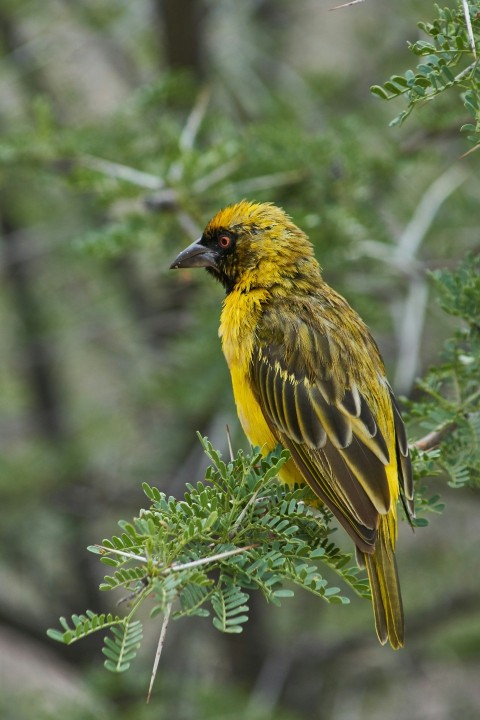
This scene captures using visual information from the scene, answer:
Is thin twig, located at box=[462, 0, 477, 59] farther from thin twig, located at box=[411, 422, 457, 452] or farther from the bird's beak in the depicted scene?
the bird's beak

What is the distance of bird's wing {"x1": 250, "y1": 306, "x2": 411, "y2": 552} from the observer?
3242 millimetres

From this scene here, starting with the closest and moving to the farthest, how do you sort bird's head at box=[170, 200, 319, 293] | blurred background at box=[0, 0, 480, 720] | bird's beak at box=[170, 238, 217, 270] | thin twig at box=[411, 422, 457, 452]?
1. thin twig at box=[411, 422, 457, 452]
2. bird's head at box=[170, 200, 319, 293]
3. bird's beak at box=[170, 238, 217, 270]
4. blurred background at box=[0, 0, 480, 720]

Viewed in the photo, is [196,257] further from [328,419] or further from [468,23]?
[468,23]

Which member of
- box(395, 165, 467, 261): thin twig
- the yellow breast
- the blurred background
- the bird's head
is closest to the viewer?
the yellow breast

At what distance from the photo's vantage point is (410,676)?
22.5 ft

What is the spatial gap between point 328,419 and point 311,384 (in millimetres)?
189

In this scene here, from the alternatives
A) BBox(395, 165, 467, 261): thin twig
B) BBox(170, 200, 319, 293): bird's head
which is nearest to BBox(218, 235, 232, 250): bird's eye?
BBox(170, 200, 319, 293): bird's head

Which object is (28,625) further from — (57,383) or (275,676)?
(57,383)

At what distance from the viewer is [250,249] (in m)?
4.16

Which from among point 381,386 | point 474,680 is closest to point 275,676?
point 474,680

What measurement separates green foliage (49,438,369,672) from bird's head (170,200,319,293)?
143 centimetres

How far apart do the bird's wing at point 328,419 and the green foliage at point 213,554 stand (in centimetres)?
44

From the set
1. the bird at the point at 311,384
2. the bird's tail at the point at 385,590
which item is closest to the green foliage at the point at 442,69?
the bird at the point at 311,384

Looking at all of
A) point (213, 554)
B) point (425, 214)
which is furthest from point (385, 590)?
point (425, 214)
